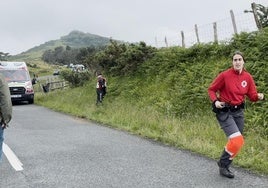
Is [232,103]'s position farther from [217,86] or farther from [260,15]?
[260,15]

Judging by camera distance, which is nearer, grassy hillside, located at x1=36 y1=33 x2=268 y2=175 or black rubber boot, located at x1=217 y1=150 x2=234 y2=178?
black rubber boot, located at x1=217 y1=150 x2=234 y2=178

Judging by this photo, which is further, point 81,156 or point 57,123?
point 57,123

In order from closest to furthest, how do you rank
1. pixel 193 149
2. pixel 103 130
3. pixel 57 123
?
pixel 193 149, pixel 103 130, pixel 57 123

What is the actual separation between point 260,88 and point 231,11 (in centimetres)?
610

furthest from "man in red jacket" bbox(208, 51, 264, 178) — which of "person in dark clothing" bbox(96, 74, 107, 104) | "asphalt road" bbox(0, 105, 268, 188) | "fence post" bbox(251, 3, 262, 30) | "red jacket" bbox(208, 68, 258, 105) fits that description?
"person in dark clothing" bbox(96, 74, 107, 104)

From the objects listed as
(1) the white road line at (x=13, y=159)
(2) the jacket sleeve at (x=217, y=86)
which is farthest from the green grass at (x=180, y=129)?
(1) the white road line at (x=13, y=159)

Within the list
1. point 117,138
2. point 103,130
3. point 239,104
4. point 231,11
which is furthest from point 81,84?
point 239,104

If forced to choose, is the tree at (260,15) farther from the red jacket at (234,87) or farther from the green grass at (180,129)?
the red jacket at (234,87)

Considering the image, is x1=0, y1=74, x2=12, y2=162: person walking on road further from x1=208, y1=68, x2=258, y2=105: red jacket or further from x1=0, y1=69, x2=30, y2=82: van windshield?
x1=0, y1=69, x2=30, y2=82: van windshield

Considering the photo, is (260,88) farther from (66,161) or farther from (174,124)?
(66,161)

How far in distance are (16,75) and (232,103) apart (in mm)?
22555

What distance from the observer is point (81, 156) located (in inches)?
342

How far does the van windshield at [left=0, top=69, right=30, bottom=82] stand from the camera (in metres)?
26.8

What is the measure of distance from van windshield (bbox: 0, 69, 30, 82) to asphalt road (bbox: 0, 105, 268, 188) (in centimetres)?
1555
